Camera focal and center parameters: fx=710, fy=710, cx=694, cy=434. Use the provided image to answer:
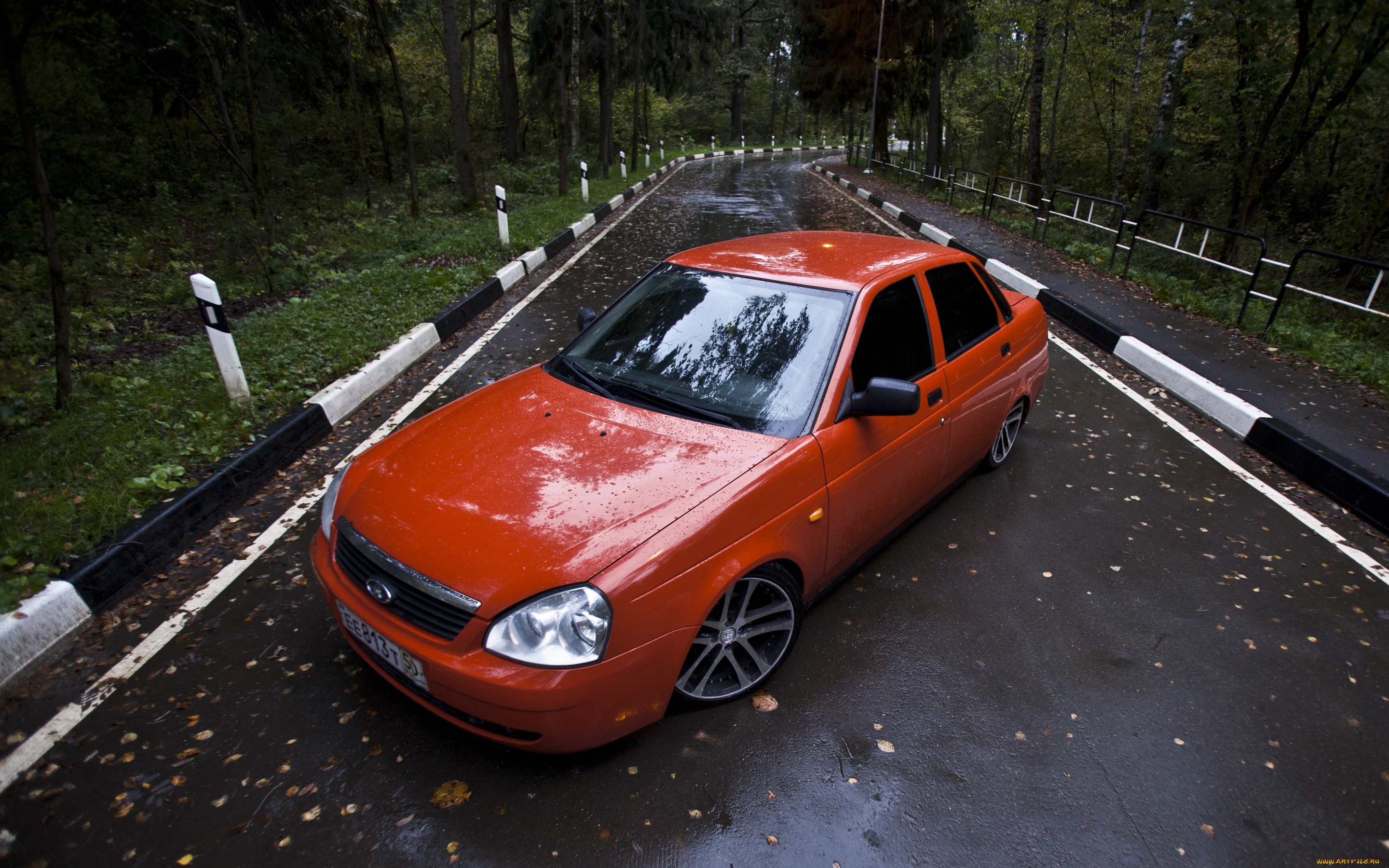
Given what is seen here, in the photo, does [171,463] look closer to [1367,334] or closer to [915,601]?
[915,601]

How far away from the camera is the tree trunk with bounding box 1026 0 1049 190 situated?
57.3ft

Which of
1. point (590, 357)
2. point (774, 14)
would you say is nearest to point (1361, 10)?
point (590, 357)

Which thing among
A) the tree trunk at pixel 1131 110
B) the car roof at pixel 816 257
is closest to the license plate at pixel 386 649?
the car roof at pixel 816 257

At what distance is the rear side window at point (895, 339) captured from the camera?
11.0 ft

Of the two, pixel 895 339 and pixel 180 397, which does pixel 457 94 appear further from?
pixel 895 339

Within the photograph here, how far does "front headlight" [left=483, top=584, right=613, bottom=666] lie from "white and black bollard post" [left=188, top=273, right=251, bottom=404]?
4.02 meters

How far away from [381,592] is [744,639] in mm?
1400

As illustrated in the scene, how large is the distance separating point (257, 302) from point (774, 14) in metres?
53.2

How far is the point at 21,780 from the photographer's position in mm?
2508

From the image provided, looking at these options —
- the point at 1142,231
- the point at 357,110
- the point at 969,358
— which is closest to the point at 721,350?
the point at 969,358

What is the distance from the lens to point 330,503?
9.96 ft

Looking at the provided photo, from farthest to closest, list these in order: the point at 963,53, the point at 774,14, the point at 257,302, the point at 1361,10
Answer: the point at 774,14
the point at 963,53
the point at 257,302
the point at 1361,10

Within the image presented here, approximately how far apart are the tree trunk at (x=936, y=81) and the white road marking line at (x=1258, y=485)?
19.9m

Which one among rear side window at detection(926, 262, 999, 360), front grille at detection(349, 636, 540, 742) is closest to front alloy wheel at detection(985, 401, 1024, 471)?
rear side window at detection(926, 262, 999, 360)
